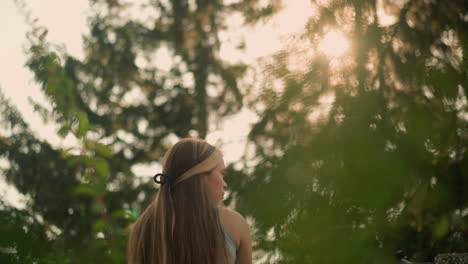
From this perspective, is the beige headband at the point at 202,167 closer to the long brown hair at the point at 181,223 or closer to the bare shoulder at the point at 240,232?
the long brown hair at the point at 181,223

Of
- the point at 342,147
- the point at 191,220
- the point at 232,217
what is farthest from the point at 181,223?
the point at 342,147

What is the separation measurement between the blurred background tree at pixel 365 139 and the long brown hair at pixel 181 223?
0.22 m

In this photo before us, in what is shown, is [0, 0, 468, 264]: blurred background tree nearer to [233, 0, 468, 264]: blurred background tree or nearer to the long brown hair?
[233, 0, 468, 264]: blurred background tree

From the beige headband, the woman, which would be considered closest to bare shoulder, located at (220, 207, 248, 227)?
the woman

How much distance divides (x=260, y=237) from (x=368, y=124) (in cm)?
62

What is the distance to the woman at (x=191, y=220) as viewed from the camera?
6.66 feet

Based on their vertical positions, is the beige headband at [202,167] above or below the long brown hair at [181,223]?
above

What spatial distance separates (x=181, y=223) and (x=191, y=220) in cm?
4

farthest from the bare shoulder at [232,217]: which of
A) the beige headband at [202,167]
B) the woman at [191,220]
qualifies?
the beige headband at [202,167]

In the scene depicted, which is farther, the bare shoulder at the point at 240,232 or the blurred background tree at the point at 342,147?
the bare shoulder at the point at 240,232

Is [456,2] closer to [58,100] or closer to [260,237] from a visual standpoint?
[260,237]

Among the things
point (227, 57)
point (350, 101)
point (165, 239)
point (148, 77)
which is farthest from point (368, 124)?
point (148, 77)

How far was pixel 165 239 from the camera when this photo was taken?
2.04 meters

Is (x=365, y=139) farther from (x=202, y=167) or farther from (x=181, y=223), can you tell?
(x=181, y=223)
